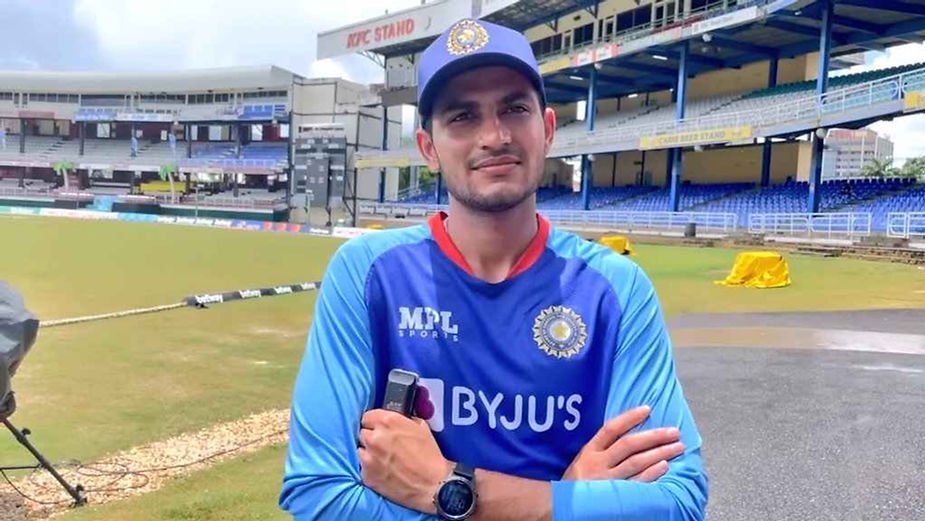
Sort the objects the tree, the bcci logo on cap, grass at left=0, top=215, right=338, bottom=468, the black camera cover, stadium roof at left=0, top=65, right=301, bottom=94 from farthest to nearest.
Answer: the tree → stadium roof at left=0, top=65, right=301, bottom=94 → grass at left=0, top=215, right=338, bottom=468 → the black camera cover → the bcci logo on cap

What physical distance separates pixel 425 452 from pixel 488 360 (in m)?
0.27

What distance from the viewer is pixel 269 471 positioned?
462 centimetres

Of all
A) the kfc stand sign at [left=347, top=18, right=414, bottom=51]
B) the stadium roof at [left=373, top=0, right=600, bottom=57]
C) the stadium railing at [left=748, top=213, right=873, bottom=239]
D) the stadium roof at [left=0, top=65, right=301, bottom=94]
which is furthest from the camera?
the stadium roof at [left=0, top=65, right=301, bottom=94]

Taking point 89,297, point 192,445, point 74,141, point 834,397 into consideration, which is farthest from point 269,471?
point 74,141

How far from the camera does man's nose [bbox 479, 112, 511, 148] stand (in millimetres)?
1729

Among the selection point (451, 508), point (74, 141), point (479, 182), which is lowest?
point (451, 508)

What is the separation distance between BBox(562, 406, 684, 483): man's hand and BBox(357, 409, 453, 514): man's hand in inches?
13.0

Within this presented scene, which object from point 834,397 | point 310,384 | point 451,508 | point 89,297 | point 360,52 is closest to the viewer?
point 451,508

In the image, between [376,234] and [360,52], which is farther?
[360,52]

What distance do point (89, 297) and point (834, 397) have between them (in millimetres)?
12189

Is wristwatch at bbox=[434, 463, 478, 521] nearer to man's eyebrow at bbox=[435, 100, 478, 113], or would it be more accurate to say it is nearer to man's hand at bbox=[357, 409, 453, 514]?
man's hand at bbox=[357, 409, 453, 514]

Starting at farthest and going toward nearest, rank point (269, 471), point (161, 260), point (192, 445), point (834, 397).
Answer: point (161, 260) < point (834, 397) < point (192, 445) < point (269, 471)

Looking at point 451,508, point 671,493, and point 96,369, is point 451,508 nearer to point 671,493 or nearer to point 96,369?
point 671,493

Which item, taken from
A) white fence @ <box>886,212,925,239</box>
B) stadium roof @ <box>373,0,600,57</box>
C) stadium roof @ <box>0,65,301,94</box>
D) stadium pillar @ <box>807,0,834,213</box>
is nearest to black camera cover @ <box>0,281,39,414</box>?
white fence @ <box>886,212,925,239</box>
